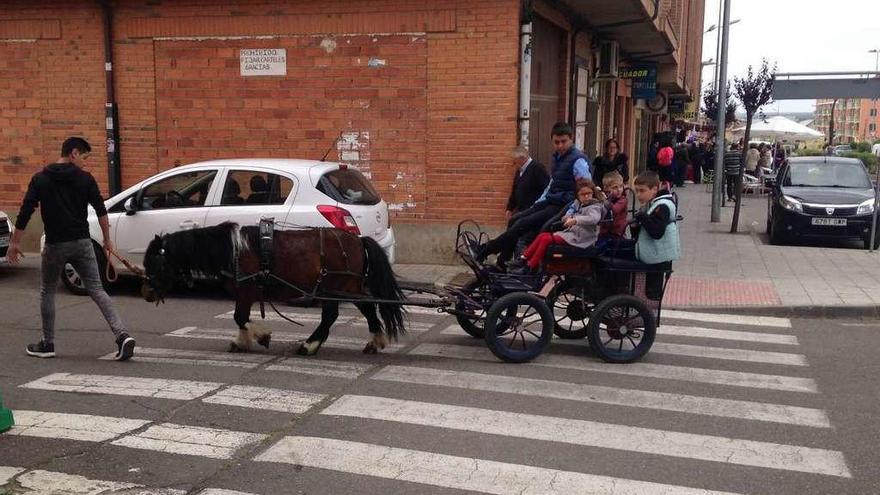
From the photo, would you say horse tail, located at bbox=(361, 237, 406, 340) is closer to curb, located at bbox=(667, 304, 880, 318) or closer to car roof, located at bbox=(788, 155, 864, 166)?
curb, located at bbox=(667, 304, 880, 318)

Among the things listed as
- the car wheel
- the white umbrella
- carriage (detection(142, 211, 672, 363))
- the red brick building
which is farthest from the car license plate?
the white umbrella

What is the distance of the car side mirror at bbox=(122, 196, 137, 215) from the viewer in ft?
32.4

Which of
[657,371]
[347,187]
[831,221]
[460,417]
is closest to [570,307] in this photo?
[657,371]

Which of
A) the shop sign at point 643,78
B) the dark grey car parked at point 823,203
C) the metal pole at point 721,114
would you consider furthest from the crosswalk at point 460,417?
the shop sign at point 643,78

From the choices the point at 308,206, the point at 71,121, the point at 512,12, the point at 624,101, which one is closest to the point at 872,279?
the point at 512,12

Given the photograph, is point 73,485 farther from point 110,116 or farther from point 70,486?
point 110,116

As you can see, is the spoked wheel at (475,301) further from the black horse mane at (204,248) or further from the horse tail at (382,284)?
the black horse mane at (204,248)

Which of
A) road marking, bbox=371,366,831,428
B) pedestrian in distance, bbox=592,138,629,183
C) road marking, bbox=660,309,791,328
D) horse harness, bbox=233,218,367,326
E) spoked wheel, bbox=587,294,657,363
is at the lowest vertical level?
road marking, bbox=660,309,791,328

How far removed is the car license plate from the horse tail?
429 inches

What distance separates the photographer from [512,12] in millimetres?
11781

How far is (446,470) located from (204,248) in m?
3.21

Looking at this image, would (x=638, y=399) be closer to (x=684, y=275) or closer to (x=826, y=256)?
(x=684, y=275)

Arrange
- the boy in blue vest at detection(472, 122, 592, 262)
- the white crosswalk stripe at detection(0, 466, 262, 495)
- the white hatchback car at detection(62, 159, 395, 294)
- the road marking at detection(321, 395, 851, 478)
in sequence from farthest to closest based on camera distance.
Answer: the white hatchback car at detection(62, 159, 395, 294), the boy in blue vest at detection(472, 122, 592, 262), the road marking at detection(321, 395, 851, 478), the white crosswalk stripe at detection(0, 466, 262, 495)

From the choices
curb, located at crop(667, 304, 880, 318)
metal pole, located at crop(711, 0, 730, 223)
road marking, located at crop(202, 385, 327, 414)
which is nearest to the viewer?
road marking, located at crop(202, 385, 327, 414)
